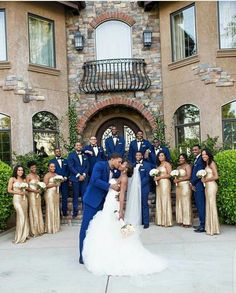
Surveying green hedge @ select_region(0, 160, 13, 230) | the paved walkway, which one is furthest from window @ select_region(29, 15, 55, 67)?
the paved walkway

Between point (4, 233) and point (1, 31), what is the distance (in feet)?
25.7

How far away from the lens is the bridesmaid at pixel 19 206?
8672 millimetres

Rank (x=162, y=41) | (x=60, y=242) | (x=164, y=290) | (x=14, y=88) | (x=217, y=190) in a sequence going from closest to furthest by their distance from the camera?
1. (x=164, y=290)
2. (x=60, y=242)
3. (x=217, y=190)
4. (x=14, y=88)
5. (x=162, y=41)

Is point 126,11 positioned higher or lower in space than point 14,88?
higher

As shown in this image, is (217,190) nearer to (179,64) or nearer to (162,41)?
(179,64)

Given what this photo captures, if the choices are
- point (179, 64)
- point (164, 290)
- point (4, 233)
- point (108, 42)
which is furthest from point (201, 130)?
point (164, 290)

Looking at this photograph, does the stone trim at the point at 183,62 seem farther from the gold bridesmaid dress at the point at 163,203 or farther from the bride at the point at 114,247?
the bride at the point at 114,247

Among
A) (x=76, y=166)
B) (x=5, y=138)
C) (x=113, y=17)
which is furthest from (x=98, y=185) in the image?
(x=113, y=17)

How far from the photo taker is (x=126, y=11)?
15641mm

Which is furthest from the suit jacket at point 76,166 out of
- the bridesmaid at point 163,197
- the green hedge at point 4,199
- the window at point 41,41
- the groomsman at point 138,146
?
the window at point 41,41

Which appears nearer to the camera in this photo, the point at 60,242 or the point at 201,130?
the point at 60,242

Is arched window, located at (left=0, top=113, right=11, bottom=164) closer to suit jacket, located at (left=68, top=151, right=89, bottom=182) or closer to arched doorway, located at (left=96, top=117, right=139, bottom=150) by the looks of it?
arched doorway, located at (left=96, top=117, right=139, bottom=150)

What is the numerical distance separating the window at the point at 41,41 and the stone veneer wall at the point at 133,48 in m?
0.73

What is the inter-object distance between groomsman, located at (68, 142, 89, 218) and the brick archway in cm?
429
